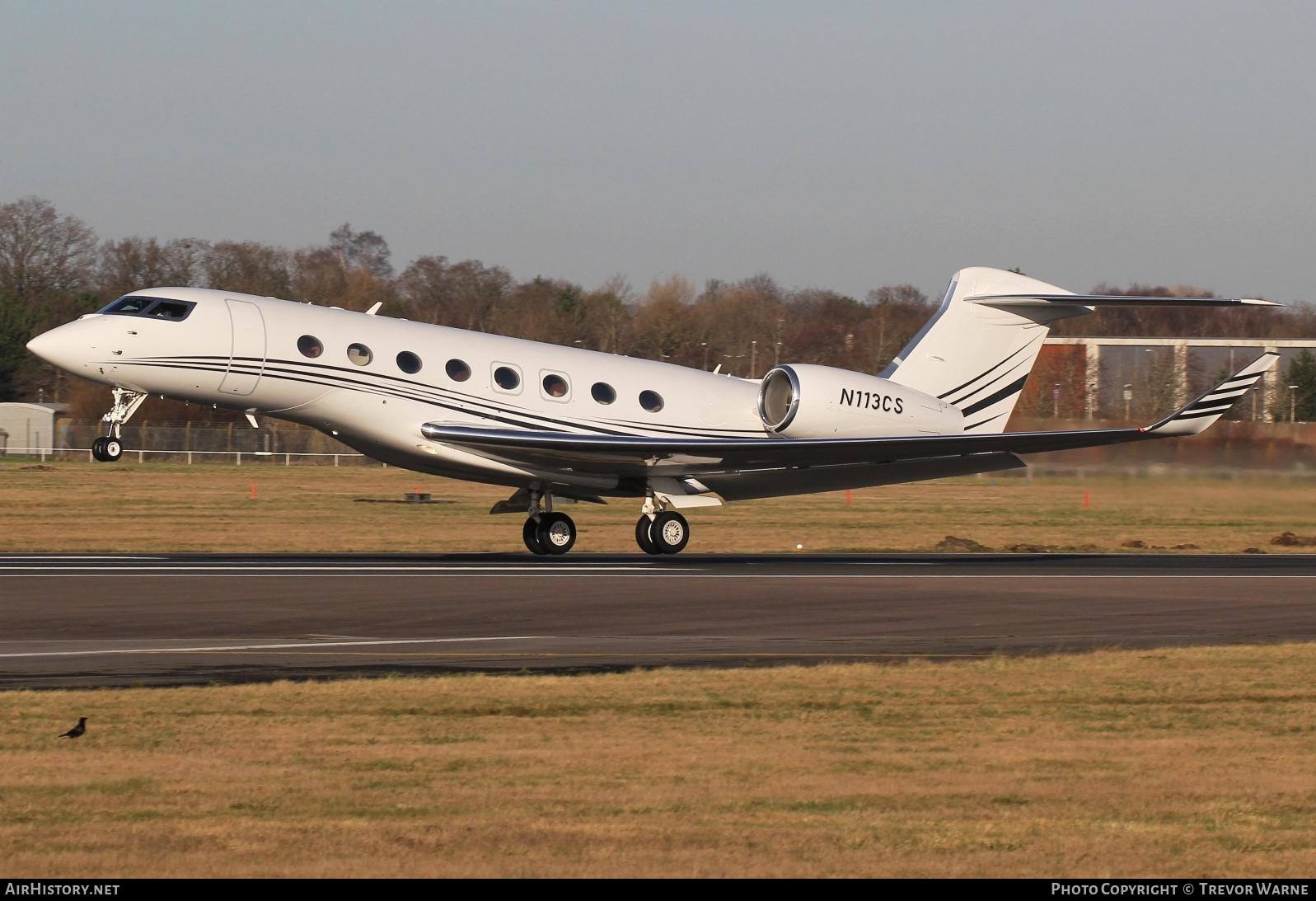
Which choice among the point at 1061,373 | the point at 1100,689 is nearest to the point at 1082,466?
the point at 1100,689

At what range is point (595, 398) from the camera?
26016 mm

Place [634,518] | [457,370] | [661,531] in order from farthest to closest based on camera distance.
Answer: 1. [634,518]
2. [661,531]
3. [457,370]

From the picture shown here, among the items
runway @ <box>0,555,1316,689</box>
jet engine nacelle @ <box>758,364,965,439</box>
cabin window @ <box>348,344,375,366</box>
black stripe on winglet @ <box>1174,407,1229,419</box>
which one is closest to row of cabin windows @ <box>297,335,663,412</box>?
cabin window @ <box>348,344,375,366</box>

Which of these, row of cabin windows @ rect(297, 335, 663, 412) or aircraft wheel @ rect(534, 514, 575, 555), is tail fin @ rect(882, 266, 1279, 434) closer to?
row of cabin windows @ rect(297, 335, 663, 412)

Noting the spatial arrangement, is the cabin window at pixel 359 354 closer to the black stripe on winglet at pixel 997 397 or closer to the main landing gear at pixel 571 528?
the main landing gear at pixel 571 528

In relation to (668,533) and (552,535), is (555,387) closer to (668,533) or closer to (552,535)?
(552,535)

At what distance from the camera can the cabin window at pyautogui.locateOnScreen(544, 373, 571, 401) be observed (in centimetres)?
2556

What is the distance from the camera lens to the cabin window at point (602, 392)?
1025 inches

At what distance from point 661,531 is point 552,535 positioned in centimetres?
190

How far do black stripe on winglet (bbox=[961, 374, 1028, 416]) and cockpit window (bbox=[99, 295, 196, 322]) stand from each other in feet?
45.8

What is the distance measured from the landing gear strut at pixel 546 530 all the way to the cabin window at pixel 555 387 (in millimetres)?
1811

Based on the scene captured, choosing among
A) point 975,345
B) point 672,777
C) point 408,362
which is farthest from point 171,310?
point 672,777

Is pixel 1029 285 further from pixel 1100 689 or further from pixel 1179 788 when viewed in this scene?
pixel 1179 788

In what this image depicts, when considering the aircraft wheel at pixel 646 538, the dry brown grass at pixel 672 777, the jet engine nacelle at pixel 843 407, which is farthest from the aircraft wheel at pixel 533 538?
the dry brown grass at pixel 672 777
